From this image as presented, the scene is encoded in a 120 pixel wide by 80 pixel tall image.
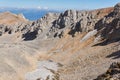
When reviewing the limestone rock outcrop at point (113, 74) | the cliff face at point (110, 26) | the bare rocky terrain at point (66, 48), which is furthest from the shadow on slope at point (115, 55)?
the limestone rock outcrop at point (113, 74)

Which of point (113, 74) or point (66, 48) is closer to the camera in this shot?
point (113, 74)

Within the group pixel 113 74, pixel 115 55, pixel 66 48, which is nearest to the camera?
pixel 113 74

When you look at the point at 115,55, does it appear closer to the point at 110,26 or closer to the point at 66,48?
the point at 110,26

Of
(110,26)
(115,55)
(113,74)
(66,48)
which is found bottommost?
(113,74)

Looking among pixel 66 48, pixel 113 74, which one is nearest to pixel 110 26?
pixel 66 48

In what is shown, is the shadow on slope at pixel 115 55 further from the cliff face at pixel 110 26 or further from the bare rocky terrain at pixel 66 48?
the cliff face at pixel 110 26

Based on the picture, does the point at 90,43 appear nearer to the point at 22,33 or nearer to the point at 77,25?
the point at 77,25

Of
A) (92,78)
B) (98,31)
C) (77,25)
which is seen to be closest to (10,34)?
(77,25)

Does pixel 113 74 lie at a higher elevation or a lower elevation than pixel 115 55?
lower
